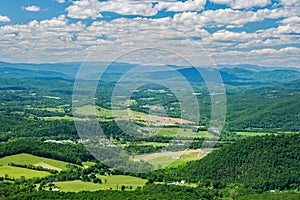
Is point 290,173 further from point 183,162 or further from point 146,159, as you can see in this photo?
point 146,159

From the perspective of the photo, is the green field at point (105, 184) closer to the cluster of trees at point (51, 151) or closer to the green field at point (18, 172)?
the green field at point (18, 172)

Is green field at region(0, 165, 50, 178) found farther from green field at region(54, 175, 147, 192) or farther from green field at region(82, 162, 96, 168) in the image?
green field at region(82, 162, 96, 168)

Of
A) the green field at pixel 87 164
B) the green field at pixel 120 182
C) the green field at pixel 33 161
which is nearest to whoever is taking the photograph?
the green field at pixel 120 182

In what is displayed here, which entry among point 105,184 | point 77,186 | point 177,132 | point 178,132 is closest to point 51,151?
point 77,186

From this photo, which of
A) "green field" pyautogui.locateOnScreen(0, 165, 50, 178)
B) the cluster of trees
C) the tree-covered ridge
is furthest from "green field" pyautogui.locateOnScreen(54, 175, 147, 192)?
the cluster of trees

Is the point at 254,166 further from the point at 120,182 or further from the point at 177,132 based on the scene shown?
the point at 120,182

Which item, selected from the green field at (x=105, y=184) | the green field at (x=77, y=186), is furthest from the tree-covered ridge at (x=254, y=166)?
the green field at (x=77, y=186)

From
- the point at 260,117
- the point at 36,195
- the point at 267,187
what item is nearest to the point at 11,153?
the point at 36,195
